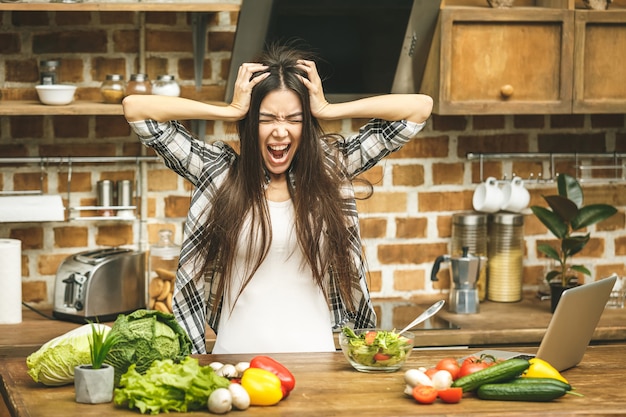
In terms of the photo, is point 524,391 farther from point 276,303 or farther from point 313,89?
point 313,89

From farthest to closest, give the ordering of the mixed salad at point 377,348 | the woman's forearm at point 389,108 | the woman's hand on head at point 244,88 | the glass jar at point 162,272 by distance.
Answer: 1. the glass jar at point 162,272
2. the woman's forearm at point 389,108
3. the woman's hand on head at point 244,88
4. the mixed salad at point 377,348

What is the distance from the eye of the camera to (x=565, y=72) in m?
3.77

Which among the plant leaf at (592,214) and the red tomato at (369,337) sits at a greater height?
the plant leaf at (592,214)

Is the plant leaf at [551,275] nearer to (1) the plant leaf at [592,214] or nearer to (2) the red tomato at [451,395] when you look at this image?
(1) the plant leaf at [592,214]

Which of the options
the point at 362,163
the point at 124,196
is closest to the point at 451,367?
the point at 362,163

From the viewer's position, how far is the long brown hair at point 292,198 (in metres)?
2.75

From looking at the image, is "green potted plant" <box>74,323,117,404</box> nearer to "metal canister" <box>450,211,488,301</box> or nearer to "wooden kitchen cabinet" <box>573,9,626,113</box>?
"metal canister" <box>450,211,488,301</box>

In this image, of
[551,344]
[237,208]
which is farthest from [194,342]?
[551,344]

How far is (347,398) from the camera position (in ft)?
6.93

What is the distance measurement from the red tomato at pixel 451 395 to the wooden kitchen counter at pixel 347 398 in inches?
0.5

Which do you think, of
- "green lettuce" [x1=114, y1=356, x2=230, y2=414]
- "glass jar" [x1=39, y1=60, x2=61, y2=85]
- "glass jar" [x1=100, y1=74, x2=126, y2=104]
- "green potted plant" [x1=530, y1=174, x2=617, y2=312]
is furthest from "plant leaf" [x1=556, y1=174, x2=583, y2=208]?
"green lettuce" [x1=114, y1=356, x2=230, y2=414]

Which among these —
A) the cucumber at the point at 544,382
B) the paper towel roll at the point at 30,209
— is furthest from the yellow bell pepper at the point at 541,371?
the paper towel roll at the point at 30,209

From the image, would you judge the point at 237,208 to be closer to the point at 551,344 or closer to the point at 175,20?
the point at 551,344

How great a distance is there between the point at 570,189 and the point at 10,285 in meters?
2.11
